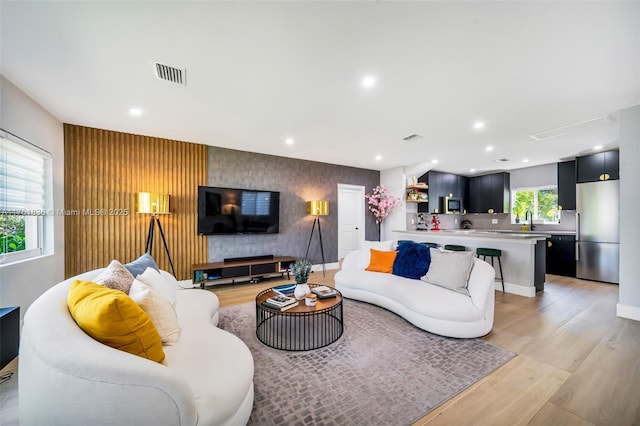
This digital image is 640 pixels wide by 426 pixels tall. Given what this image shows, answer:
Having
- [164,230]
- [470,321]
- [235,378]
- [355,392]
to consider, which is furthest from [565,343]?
[164,230]

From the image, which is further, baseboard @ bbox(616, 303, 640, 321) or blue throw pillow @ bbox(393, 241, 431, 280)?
blue throw pillow @ bbox(393, 241, 431, 280)

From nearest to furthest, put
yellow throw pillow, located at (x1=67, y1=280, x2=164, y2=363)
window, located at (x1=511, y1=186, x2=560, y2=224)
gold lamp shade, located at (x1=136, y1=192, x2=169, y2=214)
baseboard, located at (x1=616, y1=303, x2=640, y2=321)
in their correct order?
yellow throw pillow, located at (x1=67, y1=280, x2=164, y2=363) < baseboard, located at (x1=616, y1=303, x2=640, y2=321) < gold lamp shade, located at (x1=136, y1=192, x2=169, y2=214) < window, located at (x1=511, y1=186, x2=560, y2=224)

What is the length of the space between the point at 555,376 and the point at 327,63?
9.93 ft

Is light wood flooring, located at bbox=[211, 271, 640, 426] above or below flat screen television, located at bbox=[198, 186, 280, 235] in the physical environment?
below

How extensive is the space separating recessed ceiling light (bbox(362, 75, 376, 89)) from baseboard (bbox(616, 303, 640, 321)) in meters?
3.95

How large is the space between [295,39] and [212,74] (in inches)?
35.4

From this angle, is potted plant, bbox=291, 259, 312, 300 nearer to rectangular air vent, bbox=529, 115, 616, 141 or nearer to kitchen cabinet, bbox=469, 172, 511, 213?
rectangular air vent, bbox=529, 115, 616, 141

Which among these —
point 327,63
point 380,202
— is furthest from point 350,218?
point 327,63

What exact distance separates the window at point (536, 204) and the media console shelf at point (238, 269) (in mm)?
5969

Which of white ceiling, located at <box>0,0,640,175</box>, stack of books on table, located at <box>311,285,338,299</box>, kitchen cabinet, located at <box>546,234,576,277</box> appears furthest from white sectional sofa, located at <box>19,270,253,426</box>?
kitchen cabinet, located at <box>546,234,576,277</box>

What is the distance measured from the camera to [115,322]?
1.09 metres

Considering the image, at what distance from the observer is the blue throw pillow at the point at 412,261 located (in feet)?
10.5

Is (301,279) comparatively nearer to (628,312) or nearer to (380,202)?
(628,312)

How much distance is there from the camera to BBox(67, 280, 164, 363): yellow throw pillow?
1.07 metres
